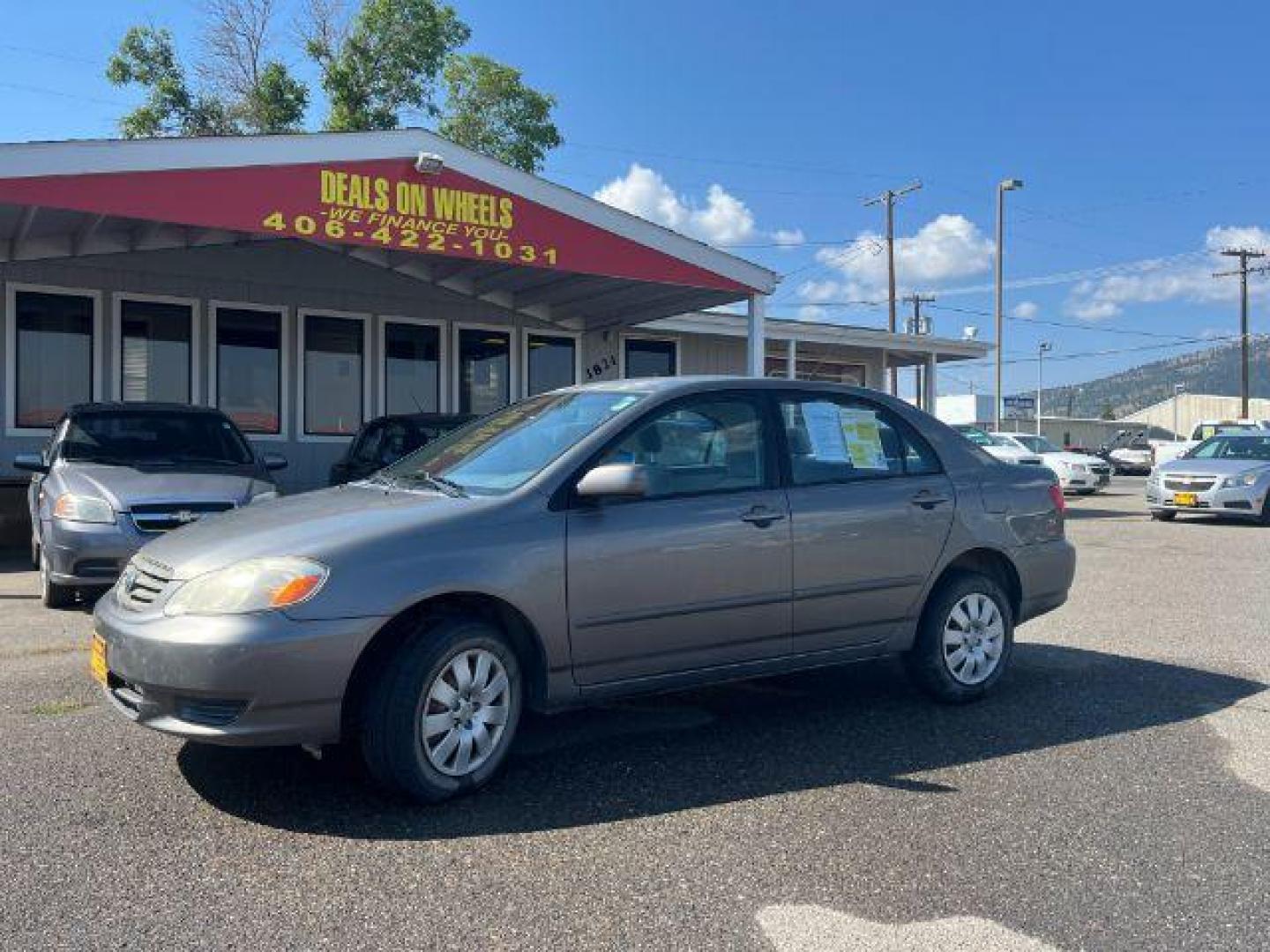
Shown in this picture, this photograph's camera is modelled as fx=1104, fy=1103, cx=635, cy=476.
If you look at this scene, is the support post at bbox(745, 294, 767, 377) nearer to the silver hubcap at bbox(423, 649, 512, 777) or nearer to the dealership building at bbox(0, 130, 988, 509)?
the dealership building at bbox(0, 130, 988, 509)

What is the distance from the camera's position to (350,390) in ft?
51.5

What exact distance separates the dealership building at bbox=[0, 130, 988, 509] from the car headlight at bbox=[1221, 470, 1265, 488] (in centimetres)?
790

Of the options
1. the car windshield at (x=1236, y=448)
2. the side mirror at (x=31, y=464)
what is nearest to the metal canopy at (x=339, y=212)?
the side mirror at (x=31, y=464)

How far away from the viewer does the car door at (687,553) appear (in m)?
4.38


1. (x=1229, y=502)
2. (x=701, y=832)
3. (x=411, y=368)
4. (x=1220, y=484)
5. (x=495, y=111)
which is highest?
(x=495, y=111)

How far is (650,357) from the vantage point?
1934cm

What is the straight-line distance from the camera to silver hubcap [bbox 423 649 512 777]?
401 centimetres

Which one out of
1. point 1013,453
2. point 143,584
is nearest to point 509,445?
point 143,584

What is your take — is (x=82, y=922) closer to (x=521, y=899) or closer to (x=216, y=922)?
(x=216, y=922)

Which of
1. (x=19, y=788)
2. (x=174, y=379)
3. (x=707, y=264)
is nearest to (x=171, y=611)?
(x=19, y=788)

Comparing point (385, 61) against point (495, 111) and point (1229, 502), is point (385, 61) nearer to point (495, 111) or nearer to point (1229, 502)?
point (495, 111)

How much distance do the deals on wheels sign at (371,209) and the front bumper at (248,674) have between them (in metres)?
7.08

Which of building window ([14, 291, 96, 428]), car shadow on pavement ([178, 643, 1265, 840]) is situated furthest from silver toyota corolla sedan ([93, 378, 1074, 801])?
building window ([14, 291, 96, 428])

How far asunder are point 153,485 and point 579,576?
4795 millimetres
